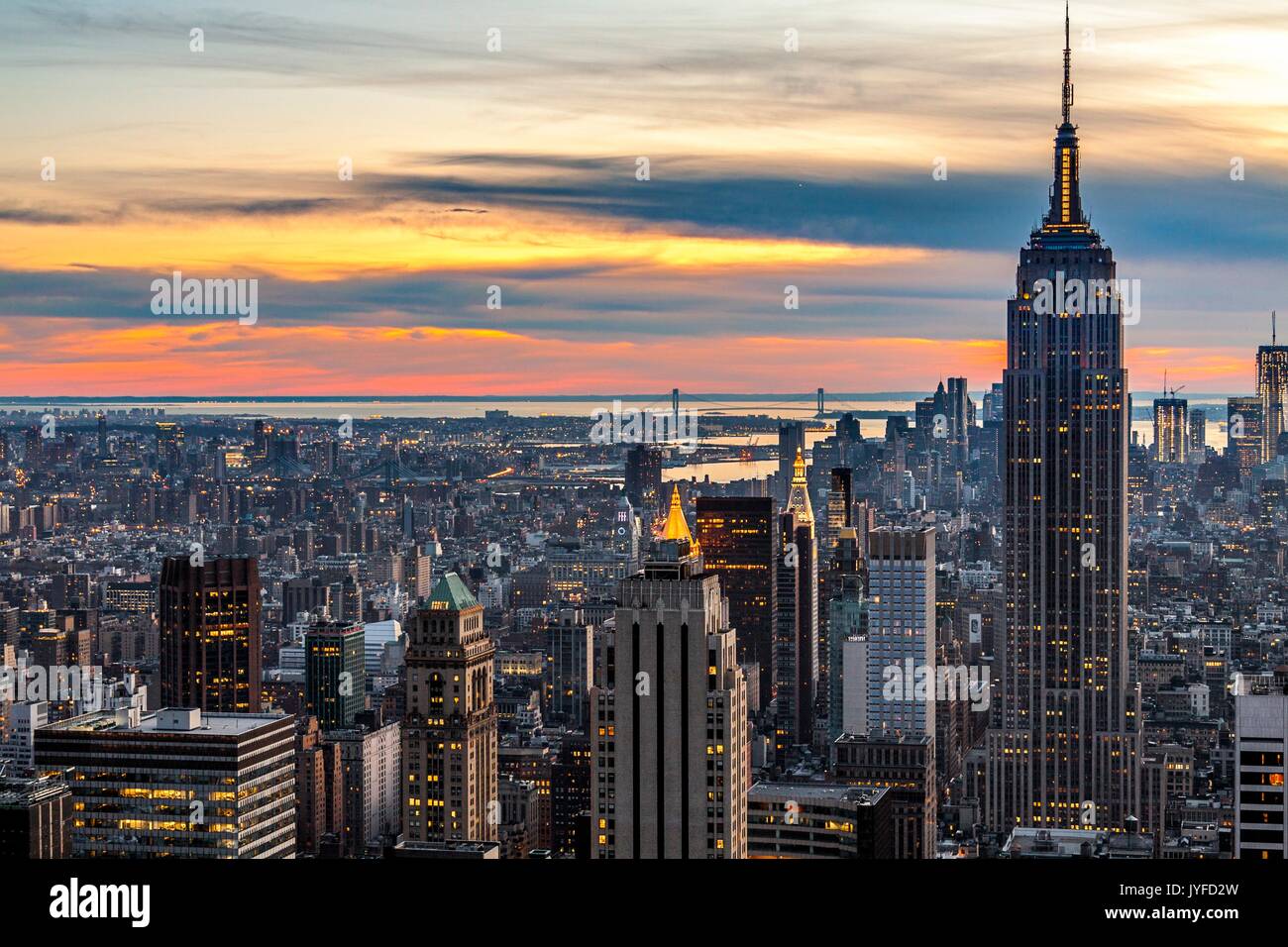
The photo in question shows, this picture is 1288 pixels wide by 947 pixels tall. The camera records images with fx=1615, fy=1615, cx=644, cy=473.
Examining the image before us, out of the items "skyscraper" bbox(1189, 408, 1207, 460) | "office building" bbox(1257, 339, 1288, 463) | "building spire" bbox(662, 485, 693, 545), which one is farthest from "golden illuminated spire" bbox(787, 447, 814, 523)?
"office building" bbox(1257, 339, 1288, 463)

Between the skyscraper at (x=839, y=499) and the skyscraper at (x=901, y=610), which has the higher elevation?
the skyscraper at (x=839, y=499)

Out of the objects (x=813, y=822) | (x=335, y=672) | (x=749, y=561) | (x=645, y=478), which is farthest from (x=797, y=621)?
(x=645, y=478)

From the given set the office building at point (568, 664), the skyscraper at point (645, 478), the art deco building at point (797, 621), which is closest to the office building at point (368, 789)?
the office building at point (568, 664)

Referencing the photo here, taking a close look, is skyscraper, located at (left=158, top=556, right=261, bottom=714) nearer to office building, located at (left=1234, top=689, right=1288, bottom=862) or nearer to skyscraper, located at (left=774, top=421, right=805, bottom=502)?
skyscraper, located at (left=774, top=421, right=805, bottom=502)

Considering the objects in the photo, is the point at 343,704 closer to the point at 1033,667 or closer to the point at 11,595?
the point at 11,595

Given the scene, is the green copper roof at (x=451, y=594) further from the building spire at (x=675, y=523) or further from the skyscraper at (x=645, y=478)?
the building spire at (x=675, y=523)

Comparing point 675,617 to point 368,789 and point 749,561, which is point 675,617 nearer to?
point 368,789
